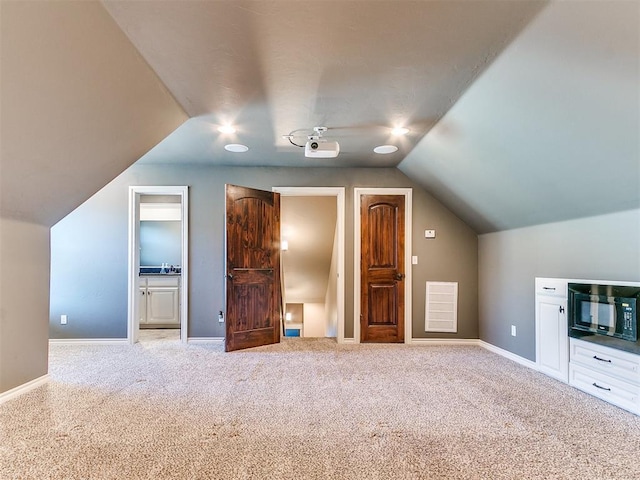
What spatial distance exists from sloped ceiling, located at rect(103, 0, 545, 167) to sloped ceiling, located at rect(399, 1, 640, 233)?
0.55 ft

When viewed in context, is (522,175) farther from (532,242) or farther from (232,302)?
(232,302)

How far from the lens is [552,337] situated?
3406 millimetres

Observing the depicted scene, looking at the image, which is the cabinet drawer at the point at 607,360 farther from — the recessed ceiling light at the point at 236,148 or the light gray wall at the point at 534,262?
the recessed ceiling light at the point at 236,148

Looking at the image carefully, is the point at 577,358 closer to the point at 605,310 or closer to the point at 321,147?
the point at 605,310

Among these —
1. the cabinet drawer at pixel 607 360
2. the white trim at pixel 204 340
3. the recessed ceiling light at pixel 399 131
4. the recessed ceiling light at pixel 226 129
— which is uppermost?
the recessed ceiling light at pixel 226 129

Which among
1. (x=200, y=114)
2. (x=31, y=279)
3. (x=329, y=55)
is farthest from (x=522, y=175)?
(x=31, y=279)

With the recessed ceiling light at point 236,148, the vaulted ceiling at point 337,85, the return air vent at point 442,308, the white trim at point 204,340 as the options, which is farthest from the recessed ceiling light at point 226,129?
the return air vent at point 442,308

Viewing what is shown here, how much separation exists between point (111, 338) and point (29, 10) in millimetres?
4083

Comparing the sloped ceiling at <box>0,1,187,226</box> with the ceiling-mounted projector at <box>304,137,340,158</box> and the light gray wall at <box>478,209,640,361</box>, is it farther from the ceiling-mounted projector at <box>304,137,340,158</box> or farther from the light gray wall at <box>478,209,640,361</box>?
the light gray wall at <box>478,209,640,361</box>

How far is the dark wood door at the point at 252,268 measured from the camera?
4.48 m

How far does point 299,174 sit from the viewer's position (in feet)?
16.3

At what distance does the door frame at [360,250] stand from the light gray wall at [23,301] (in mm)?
3408

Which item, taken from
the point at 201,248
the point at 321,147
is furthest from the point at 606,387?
the point at 201,248

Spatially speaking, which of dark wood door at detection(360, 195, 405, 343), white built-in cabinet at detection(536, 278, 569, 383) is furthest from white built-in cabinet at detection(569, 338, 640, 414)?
dark wood door at detection(360, 195, 405, 343)
